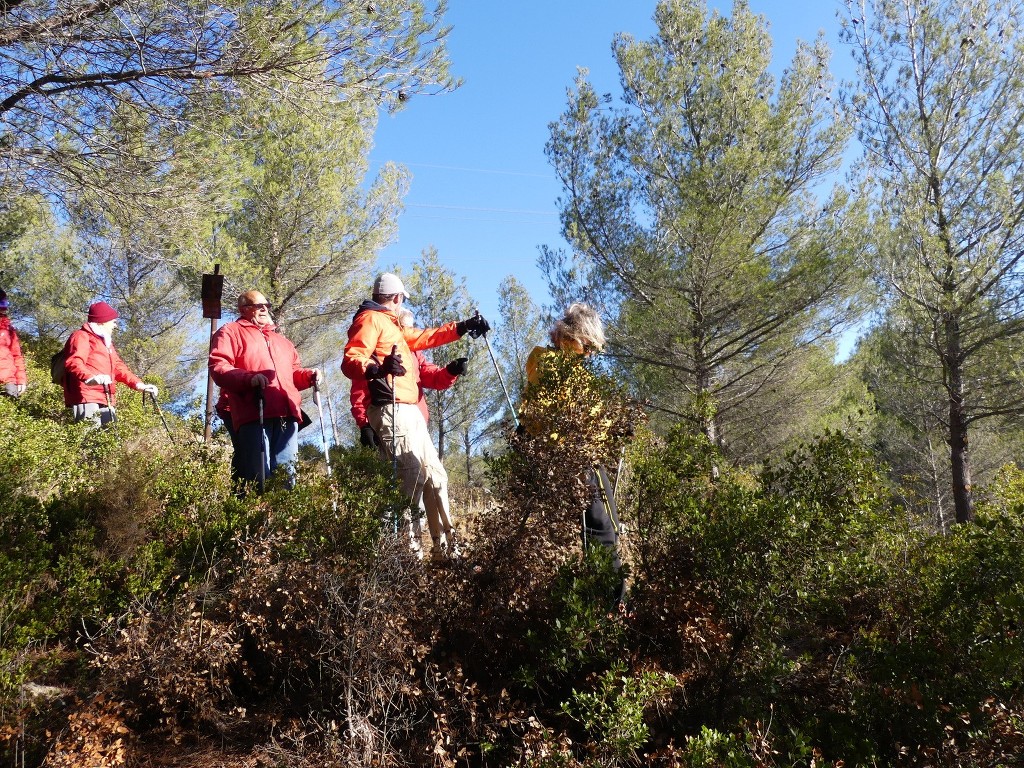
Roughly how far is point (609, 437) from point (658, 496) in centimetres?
34

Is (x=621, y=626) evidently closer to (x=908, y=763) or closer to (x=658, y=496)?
(x=658, y=496)

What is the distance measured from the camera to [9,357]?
579 centimetres

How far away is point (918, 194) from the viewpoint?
27.7 ft

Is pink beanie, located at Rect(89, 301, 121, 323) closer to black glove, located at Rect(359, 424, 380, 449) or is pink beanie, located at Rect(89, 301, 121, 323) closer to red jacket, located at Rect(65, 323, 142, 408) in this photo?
red jacket, located at Rect(65, 323, 142, 408)

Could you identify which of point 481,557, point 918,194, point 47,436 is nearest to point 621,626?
point 481,557

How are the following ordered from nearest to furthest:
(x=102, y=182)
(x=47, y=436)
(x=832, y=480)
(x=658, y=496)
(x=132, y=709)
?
(x=132, y=709) → (x=832, y=480) → (x=658, y=496) → (x=47, y=436) → (x=102, y=182)

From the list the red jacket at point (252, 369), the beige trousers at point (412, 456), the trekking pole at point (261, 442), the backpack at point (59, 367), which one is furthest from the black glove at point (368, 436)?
the backpack at point (59, 367)

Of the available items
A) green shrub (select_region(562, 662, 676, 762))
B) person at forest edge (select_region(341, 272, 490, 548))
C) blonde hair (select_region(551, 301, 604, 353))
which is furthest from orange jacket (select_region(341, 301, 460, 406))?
green shrub (select_region(562, 662, 676, 762))

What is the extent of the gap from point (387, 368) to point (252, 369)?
0.98m

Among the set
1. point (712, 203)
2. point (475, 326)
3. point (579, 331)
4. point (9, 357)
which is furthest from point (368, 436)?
point (712, 203)

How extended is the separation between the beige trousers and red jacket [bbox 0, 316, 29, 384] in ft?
13.0

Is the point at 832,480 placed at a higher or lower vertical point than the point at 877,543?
higher

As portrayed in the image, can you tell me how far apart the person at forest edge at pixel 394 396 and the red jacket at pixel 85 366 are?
2.59 m

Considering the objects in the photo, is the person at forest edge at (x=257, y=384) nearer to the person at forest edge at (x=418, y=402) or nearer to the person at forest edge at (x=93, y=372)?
the person at forest edge at (x=418, y=402)
